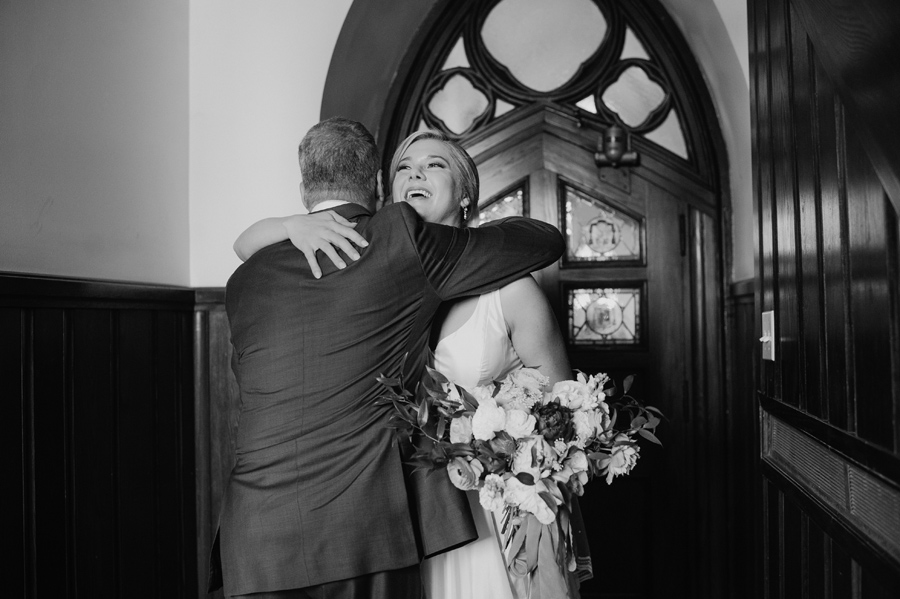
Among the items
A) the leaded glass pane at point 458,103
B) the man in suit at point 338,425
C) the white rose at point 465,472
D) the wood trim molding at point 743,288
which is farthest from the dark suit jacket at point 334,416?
the leaded glass pane at point 458,103

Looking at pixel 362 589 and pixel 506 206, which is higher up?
pixel 506 206

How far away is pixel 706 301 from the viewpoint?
3.47 meters

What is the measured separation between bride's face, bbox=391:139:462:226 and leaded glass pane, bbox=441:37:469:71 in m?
1.77

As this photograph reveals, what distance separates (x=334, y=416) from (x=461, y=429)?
27 cm

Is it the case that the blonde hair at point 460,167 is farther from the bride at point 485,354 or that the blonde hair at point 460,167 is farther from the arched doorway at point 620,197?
the arched doorway at point 620,197

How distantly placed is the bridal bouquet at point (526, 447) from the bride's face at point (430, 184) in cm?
52

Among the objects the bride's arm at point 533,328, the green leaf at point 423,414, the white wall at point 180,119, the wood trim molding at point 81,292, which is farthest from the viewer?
the white wall at point 180,119

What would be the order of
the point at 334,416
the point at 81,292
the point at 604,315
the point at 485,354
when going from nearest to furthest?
the point at 334,416
the point at 485,354
the point at 81,292
the point at 604,315

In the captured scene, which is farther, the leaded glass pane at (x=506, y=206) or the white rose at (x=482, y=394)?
the leaded glass pane at (x=506, y=206)

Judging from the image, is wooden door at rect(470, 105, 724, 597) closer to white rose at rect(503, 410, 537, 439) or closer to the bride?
the bride

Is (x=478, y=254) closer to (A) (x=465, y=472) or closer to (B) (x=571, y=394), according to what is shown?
(B) (x=571, y=394)

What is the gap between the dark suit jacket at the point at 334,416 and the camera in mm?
1638

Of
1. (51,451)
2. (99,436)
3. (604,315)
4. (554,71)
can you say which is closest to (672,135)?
(554,71)

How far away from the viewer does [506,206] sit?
3.64 meters
